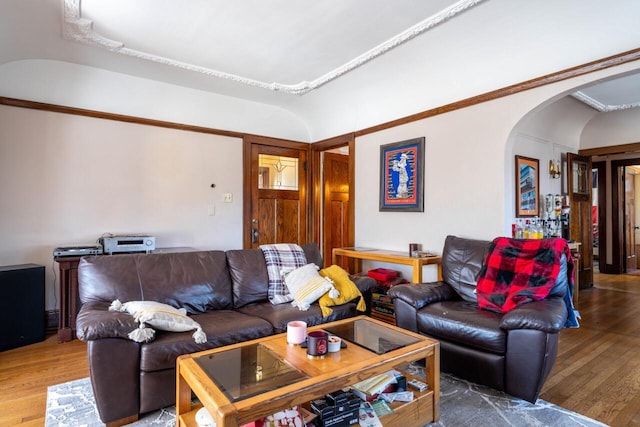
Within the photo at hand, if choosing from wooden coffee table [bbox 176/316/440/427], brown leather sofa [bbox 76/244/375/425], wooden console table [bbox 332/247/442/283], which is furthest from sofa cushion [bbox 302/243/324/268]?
wooden coffee table [bbox 176/316/440/427]

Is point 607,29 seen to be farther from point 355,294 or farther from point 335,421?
point 335,421

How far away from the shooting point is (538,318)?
79.0 inches

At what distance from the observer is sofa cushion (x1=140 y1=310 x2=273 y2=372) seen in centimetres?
190

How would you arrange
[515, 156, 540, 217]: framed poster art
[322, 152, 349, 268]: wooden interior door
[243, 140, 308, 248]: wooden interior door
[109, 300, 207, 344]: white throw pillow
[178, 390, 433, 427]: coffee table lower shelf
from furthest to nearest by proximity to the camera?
[322, 152, 349, 268]: wooden interior door, [243, 140, 308, 248]: wooden interior door, [515, 156, 540, 217]: framed poster art, [109, 300, 207, 344]: white throw pillow, [178, 390, 433, 427]: coffee table lower shelf

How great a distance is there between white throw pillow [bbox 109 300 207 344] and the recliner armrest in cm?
144

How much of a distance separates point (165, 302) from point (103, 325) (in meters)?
0.68

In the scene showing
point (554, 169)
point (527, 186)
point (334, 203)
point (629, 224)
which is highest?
point (554, 169)

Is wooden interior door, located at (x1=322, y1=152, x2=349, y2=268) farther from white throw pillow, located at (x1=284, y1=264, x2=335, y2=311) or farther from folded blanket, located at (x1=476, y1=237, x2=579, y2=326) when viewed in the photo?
folded blanket, located at (x1=476, y1=237, x2=579, y2=326)

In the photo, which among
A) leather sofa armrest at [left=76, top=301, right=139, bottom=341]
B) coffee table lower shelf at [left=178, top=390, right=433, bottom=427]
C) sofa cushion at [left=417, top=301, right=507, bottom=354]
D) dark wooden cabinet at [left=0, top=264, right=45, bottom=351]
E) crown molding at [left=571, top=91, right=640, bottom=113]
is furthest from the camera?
crown molding at [left=571, top=91, right=640, bottom=113]

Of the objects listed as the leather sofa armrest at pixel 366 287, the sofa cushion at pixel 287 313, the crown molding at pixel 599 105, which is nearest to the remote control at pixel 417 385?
the sofa cushion at pixel 287 313

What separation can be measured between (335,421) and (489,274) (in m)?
1.71

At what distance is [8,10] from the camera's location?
2.54 m

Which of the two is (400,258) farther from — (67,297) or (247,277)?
(67,297)

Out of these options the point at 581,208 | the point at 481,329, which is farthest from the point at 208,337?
the point at 581,208
